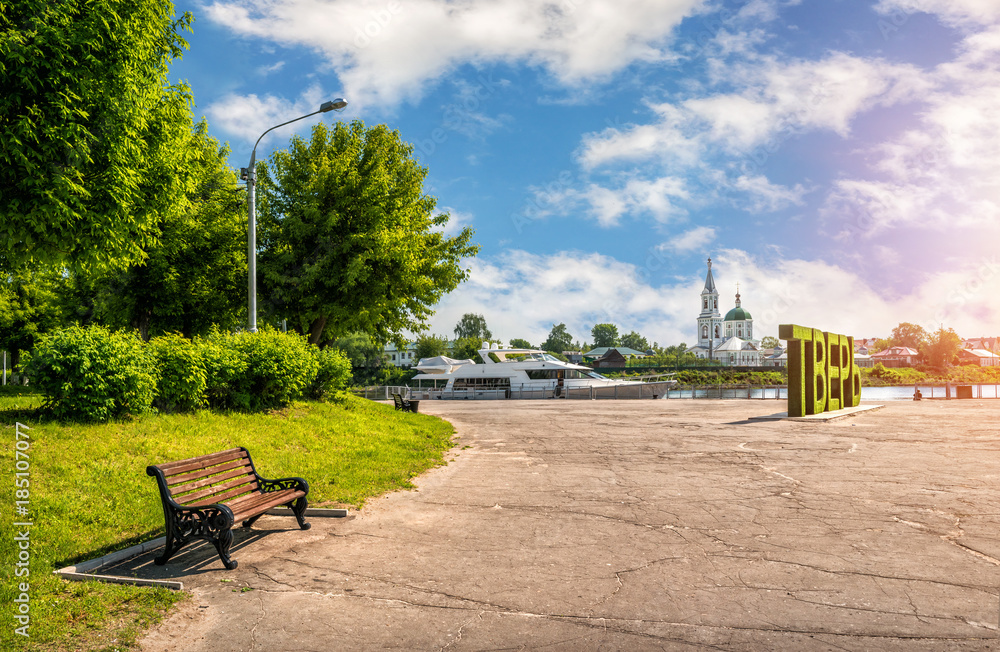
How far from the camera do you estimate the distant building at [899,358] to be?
123 meters

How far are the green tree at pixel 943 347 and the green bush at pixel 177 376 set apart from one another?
122 m

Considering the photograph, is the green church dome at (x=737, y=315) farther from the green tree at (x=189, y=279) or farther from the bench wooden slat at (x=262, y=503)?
the bench wooden slat at (x=262, y=503)

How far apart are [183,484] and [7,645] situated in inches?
83.8

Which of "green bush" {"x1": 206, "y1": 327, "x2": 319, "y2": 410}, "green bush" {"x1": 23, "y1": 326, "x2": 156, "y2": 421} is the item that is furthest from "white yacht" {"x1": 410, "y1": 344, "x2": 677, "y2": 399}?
"green bush" {"x1": 23, "y1": 326, "x2": 156, "y2": 421}

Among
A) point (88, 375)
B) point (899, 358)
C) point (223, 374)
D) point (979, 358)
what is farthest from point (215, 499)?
point (979, 358)

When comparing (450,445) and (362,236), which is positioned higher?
(362,236)

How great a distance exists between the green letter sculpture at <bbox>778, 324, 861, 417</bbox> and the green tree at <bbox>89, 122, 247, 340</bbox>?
19955 millimetres

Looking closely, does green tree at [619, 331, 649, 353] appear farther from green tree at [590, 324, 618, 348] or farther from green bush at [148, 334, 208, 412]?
green bush at [148, 334, 208, 412]

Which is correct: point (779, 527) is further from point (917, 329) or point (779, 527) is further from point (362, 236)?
point (917, 329)

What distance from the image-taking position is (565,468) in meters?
11.1

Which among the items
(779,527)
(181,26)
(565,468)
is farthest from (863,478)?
(181,26)

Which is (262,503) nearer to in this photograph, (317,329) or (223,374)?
(223,374)

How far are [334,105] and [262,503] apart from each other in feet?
36.2

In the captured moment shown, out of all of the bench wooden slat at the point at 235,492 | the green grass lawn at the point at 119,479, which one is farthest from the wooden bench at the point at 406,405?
the bench wooden slat at the point at 235,492
